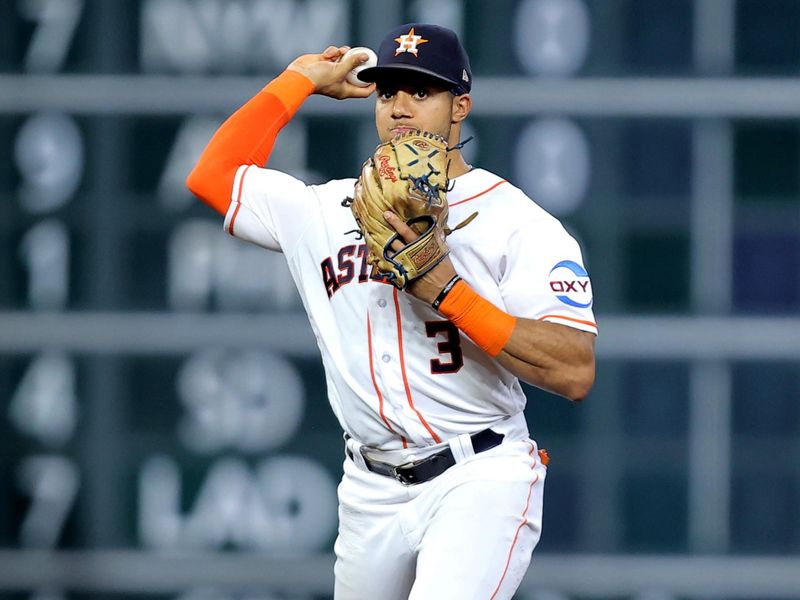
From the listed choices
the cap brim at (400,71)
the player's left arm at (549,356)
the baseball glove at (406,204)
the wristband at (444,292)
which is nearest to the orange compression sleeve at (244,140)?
the cap brim at (400,71)

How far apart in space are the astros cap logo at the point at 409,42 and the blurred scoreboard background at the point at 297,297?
2.16 m

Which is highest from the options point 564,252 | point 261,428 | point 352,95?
point 352,95

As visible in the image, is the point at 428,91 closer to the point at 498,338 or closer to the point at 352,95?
the point at 352,95

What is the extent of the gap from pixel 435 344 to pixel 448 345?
0.03 metres

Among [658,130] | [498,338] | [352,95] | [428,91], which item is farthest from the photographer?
[658,130]

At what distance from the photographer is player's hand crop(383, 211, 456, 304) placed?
2.89m

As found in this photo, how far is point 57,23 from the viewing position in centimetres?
541

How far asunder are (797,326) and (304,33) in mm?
1920

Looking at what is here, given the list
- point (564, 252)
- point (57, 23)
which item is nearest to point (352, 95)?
point (564, 252)

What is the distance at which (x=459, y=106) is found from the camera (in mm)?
3213

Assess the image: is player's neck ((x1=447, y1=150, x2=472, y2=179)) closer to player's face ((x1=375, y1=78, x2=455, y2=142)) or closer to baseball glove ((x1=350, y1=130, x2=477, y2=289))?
player's face ((x1=375, y1=78, x2=455, y2=142))

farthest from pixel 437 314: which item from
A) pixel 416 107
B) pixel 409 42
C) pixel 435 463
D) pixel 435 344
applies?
pixel 409 42

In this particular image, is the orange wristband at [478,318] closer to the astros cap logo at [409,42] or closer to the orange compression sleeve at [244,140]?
the astros cap logo at [409,42]

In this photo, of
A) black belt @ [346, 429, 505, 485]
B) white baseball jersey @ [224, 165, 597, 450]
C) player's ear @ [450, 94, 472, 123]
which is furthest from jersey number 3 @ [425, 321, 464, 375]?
player's ear @ [450, 94, 472, 123]
